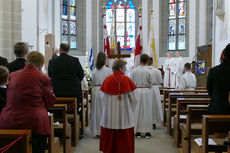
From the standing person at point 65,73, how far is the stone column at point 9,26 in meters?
2.57

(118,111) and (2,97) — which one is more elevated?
(2,97)

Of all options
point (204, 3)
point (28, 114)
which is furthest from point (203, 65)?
point (28, 114)

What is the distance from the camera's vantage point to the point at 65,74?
6.35 metres

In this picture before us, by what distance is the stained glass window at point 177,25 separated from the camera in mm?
18719

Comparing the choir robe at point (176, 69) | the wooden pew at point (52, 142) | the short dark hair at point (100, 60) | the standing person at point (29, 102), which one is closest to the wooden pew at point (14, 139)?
the standing person at point (29, 102)

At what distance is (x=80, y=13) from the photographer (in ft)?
63.2

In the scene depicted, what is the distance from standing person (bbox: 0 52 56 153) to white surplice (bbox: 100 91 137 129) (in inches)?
66.5

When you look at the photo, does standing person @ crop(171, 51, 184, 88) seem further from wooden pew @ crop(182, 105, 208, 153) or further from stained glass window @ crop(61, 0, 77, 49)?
wooden pew @ crop(182, 105, 208, 153)

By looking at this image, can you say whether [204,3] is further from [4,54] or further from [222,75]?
[222,75]

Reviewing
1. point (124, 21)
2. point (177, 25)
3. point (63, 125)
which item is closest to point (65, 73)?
point (63, 125)

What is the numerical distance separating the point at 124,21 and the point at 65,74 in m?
14.6

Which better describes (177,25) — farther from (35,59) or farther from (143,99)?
(35,59)

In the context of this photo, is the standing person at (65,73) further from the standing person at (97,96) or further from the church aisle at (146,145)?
the church aisle at (146,145)

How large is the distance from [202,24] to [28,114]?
14.9m
